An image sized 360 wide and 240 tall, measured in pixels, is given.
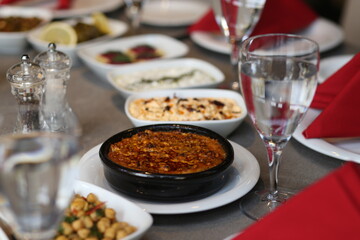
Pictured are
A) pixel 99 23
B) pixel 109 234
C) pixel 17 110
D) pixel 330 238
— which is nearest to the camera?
pixel 330 238

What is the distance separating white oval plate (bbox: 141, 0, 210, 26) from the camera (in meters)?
2.13

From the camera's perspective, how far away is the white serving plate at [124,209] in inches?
33.4

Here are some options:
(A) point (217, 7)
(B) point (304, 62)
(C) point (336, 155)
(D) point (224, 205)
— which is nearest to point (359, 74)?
(C) point (336, 155)

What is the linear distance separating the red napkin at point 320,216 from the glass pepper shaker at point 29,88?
52cm

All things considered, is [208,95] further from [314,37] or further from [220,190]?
[314,37]

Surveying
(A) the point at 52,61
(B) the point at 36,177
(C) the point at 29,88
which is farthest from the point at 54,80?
(B) the point at 36,177

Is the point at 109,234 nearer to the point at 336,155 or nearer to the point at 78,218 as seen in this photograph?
the point at 78,218

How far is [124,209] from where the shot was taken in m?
0.90

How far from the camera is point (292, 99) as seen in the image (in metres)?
0.90

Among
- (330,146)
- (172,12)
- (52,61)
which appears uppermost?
(52,61)

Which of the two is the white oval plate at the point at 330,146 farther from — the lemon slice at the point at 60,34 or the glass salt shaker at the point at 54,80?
the lemon slice at the point at 60,34

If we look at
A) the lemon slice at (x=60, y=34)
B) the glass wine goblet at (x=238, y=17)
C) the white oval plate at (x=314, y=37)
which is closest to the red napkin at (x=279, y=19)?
the white oval plate at (x=314, y=37)

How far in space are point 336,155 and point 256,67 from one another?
1.07 ft

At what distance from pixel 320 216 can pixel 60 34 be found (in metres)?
1.28
